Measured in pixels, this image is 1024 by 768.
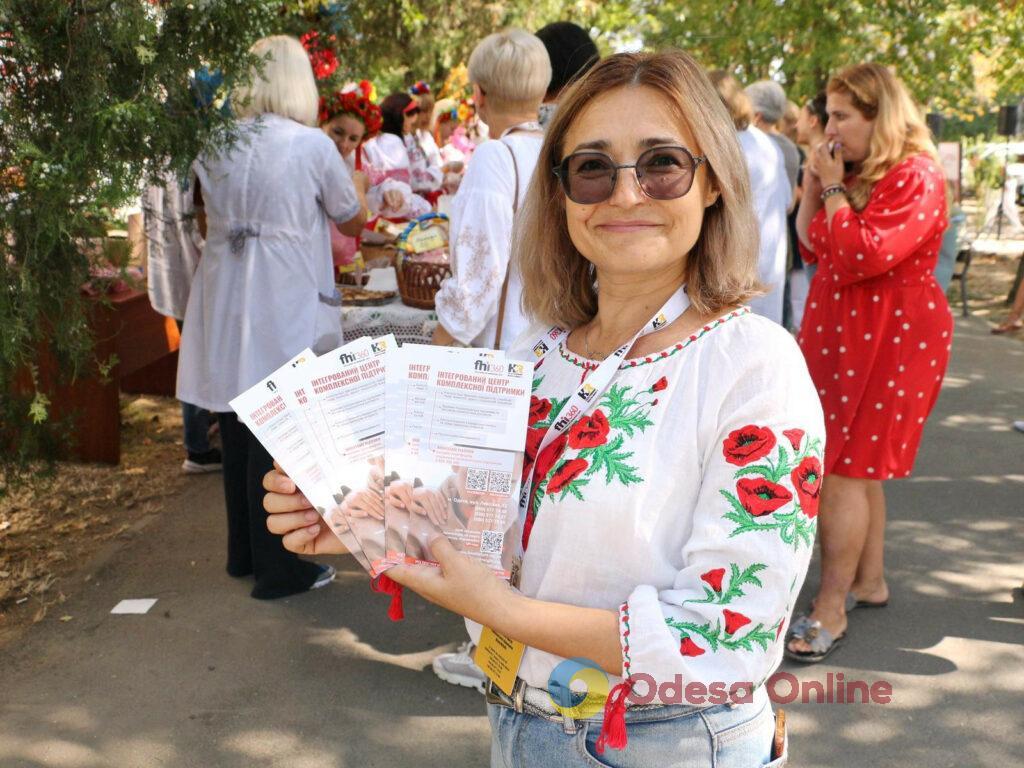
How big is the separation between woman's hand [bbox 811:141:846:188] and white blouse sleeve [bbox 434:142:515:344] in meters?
1.16

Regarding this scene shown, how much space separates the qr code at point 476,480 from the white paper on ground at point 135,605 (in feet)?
10.1

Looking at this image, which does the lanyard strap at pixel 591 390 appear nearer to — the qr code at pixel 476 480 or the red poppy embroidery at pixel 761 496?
the qr code at pixel 476 480

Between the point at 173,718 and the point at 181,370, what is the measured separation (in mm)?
1472

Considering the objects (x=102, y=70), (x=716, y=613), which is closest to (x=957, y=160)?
(x=102, y=70)

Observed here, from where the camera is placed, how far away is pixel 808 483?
48.7 inches

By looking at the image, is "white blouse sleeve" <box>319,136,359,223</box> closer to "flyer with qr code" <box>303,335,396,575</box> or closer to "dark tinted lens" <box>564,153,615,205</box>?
"dark tinted lens" <box>564,153,615,205</box>

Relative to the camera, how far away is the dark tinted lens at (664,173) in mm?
1416

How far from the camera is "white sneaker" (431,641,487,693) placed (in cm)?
339

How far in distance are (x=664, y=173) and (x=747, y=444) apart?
1.44ft

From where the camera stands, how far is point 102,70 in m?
3.18

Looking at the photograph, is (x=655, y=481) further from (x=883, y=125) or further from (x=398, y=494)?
(x=883, y=125)

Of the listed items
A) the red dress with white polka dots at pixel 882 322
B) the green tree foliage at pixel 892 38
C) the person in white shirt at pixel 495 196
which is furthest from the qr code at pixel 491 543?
the green tree foliage at pixel 892 38

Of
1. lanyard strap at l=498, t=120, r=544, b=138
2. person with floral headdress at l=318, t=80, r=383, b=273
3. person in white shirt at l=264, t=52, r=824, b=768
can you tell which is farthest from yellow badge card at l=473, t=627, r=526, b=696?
person with floral headdress at l=318, t=80, r=383, b=273

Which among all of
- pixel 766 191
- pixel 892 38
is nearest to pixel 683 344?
pixel 766 191
